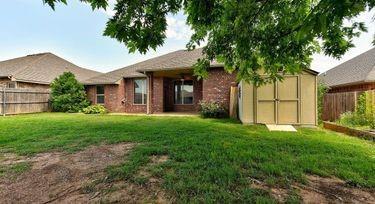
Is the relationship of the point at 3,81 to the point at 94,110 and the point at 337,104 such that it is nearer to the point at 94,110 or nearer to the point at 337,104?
the point at 94,110

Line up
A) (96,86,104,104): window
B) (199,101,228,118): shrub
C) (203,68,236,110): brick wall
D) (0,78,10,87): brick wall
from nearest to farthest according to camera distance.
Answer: (199,101,228,118): shrub → (203,68,236,110): brick wall → (96,86,104,104): window → (0,78,10,87): brick wall

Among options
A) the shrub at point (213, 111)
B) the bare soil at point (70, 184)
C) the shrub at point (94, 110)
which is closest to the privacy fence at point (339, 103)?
the shrub at point (213, 111)

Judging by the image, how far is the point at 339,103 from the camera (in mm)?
12211

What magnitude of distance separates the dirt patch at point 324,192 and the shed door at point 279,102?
671cm

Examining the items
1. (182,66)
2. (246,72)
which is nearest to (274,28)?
(246,72)

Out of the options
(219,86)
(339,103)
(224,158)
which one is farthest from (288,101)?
(224,158)

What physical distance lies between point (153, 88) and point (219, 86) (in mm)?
5006

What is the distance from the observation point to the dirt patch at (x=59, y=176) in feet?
11.1

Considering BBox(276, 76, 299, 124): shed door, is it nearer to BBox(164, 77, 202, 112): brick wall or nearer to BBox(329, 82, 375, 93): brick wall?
BBox(164, 77, 202, 112): brick wall

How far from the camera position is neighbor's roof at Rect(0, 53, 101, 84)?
20.5 metres

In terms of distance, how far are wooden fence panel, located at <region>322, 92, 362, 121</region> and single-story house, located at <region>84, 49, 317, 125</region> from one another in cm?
241

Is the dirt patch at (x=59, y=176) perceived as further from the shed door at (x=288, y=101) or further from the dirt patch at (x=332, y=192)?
the shed door at (x=288, y=101)

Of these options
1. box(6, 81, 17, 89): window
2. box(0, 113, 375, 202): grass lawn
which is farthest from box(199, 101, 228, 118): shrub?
box(6, 81, 17, 89): window

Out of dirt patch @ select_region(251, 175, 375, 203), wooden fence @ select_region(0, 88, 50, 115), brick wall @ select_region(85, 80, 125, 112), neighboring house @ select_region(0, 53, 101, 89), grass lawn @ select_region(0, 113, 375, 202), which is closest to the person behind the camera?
dirt patch @ select_region(251, 175, 375, 203)
